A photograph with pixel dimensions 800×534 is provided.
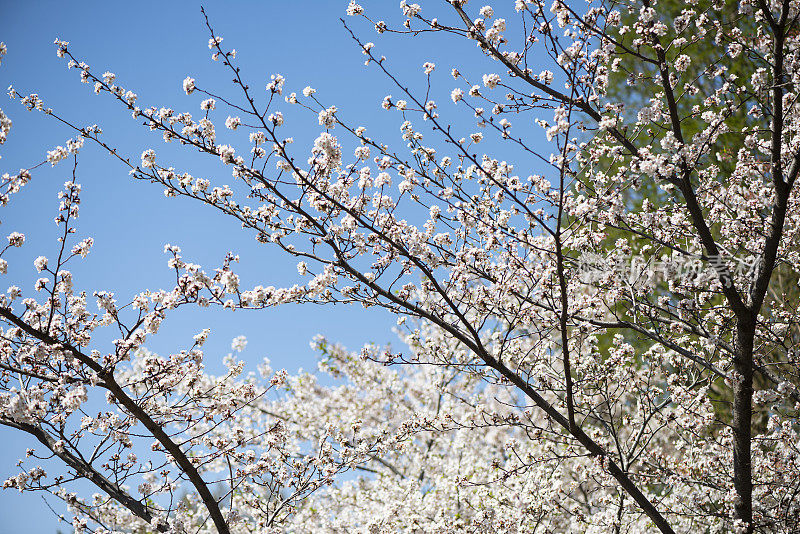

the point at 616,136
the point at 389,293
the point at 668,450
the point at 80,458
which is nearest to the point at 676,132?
the point at 616,136

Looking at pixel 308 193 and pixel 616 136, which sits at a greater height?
pixel 616 136

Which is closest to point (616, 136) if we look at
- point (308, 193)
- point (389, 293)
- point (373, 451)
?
point (389, 293)

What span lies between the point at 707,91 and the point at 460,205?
8756mm

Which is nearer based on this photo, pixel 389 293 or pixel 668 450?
pixel 389 293

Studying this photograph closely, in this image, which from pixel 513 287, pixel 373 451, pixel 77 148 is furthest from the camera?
pixel 373 451

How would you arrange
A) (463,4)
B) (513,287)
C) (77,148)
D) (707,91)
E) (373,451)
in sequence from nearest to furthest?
(77,148) → (463,4) → (513,287) → (373,451) → (707,91)

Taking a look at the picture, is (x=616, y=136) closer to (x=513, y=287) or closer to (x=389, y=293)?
(x=513, y=287)

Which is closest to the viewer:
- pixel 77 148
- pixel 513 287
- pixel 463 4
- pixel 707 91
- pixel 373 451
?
pixel 77 148

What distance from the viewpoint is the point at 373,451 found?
5832mm

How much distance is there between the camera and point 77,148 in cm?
396

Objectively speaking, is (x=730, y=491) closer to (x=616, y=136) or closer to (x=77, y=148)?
(x=616, y=136)

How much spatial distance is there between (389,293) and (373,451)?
243cm

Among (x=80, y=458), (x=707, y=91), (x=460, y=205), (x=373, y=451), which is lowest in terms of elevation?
(x=80, y=458)

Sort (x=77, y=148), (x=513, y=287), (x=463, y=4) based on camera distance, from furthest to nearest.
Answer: (x=513, y=287) → (x=463, y=4) → (x=77, y=148)
